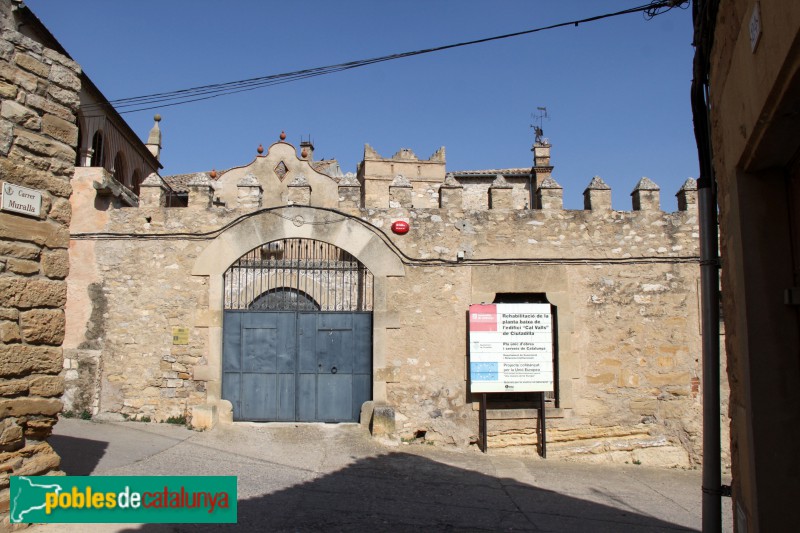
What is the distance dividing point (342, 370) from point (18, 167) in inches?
207

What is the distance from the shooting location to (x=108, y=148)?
48.6ft

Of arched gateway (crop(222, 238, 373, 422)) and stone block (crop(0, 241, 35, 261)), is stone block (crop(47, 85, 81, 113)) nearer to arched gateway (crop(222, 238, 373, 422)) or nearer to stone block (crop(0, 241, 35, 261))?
stone block (crop(0, 241, 35, 261))

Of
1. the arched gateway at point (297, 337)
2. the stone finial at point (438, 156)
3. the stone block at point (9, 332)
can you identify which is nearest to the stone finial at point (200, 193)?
the arched gateway at point (297, 337)

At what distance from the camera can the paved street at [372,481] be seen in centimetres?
542

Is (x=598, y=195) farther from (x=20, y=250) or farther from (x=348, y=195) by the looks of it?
(x=20, y=250)

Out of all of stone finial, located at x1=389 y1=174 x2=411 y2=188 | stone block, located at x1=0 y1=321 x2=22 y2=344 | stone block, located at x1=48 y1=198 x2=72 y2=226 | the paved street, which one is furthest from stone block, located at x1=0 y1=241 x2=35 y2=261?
stone finial, located at x1=389 y1=174 x2=411 y2=188

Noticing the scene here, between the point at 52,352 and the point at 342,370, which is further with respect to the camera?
the point at 342,370

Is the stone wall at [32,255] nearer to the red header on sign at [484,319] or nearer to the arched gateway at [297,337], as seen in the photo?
the arched gateway at [297,337]

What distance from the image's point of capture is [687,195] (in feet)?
30.5

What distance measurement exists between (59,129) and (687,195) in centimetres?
832

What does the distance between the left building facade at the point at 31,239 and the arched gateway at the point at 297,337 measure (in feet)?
12.6

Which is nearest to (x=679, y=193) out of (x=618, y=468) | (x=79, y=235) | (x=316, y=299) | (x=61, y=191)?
(x=618, y=468)

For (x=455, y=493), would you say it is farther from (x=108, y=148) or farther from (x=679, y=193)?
(x=108, y=148)

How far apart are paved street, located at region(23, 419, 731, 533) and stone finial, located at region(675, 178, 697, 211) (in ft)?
12.7
